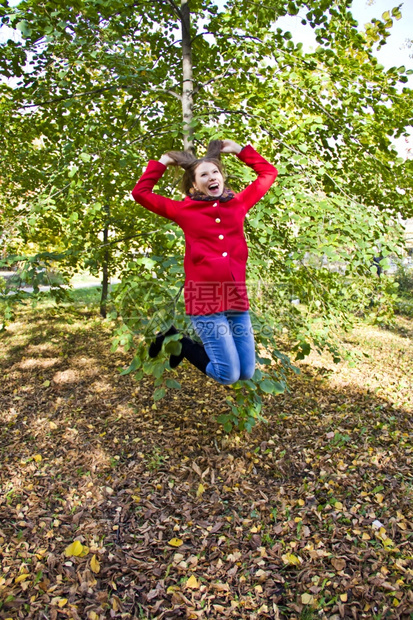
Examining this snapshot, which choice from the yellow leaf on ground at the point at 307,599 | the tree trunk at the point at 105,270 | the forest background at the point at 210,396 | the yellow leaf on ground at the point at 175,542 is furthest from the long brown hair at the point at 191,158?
the yellow leaf on ground at the point at 307,599

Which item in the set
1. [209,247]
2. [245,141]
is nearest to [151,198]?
[209,247]

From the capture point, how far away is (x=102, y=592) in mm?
2328

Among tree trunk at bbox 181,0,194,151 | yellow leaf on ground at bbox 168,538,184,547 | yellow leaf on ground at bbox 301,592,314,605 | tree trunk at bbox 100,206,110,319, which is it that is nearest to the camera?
yellow leaf on ground at bbox 301,592,314,605

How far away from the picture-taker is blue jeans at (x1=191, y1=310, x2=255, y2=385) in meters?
2.41

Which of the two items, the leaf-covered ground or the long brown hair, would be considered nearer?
the leaf-covered ground

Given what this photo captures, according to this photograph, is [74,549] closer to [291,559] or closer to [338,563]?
[291,559]

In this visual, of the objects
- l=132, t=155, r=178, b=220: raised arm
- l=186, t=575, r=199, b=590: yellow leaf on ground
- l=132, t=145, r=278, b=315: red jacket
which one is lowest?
l=186, t=575, r=199, b=590: yellow leaf on ground

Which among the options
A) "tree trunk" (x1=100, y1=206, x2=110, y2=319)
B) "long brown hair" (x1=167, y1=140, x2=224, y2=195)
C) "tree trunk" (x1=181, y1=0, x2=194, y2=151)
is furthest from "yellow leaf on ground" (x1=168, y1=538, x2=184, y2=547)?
"tree trunk" (x1=181, y1=0, x2=194, y2=151)

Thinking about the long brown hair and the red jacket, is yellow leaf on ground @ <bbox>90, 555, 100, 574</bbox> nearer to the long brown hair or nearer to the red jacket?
the red jacket

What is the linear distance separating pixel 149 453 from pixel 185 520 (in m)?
0.92

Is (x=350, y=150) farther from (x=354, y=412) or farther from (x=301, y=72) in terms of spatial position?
(x=354, y=412)

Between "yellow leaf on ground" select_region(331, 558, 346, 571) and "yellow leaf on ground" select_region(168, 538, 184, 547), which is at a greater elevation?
"yellow leaf on ground" select_region(331, 558, 346, 571)

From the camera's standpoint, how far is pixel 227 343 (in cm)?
240

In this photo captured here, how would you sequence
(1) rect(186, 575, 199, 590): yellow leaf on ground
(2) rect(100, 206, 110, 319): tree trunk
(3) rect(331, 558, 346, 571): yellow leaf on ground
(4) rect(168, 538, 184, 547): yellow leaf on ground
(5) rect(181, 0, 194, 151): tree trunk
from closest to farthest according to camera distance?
(1) rect(186, 575, 199, 590): yellow leaf on ground
(3) rect(331, 558, 346, 571): yellow leaf on ground
(4) rect(168, 538, 184, 547): yellow leaf on ground
(5) rect(181, 0, 194, 151): tree trunk
(2) rect(100, 206, 110, 319): tree trunk
